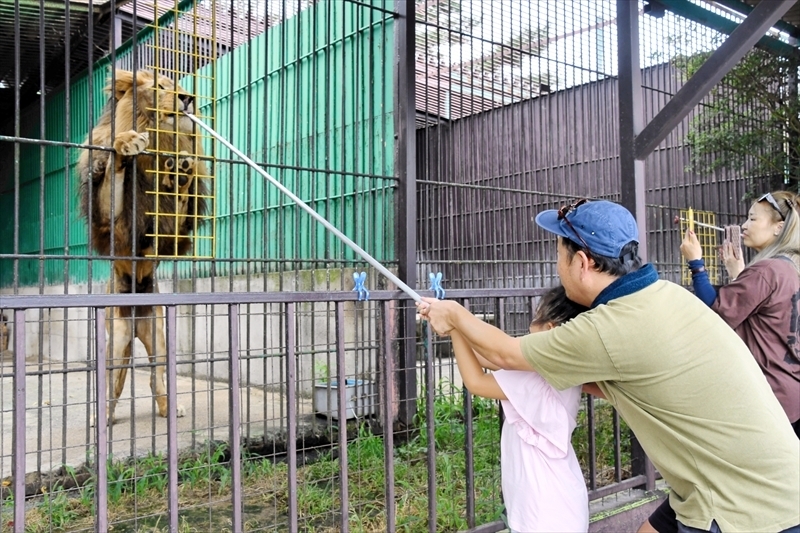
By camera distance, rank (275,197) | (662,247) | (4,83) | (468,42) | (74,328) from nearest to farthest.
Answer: (468,42) < (275,197) < (662,247) < (74,328) < (4,83)

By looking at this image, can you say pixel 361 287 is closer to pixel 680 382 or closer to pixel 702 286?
pixel 680 382

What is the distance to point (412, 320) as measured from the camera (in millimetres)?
4984

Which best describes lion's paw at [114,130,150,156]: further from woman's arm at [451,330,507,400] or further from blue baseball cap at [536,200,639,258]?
blue baseball cap at [536,200,639,258]

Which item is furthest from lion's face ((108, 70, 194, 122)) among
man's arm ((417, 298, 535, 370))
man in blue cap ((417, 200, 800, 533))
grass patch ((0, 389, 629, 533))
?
man in blue cap ((417, 200, 800, 533))

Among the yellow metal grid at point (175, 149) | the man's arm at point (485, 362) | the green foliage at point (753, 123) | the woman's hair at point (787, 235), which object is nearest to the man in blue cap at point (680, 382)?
the man's arm at point (485, 362)

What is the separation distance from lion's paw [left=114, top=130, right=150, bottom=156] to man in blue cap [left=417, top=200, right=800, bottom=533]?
3035 millimetres

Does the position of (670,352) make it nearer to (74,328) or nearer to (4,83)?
(74,328)

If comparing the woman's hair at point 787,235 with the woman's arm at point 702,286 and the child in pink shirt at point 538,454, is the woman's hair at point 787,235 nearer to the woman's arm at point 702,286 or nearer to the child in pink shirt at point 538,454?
the woman's arm at point 702,286

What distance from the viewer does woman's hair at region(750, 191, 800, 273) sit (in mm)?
3234

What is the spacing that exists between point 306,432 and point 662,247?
5006 millimetres

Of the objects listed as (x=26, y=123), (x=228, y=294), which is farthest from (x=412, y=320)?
(x=26, y=123)

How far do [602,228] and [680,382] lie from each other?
0.52 m

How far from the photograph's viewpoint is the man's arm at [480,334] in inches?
80.0

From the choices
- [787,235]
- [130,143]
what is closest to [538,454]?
[787,235]
